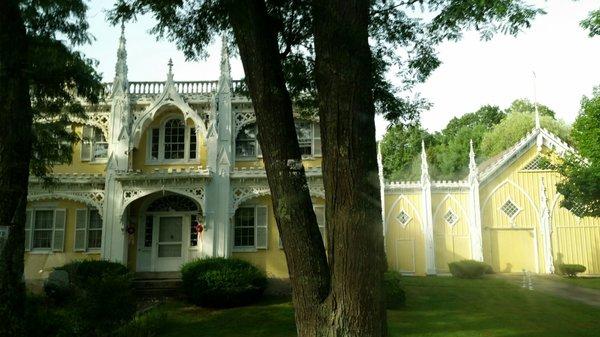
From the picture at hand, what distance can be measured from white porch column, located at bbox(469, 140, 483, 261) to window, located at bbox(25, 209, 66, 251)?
1849 cm

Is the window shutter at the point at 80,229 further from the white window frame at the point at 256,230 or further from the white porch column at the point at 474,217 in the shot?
the white porch column at the point at 474,217

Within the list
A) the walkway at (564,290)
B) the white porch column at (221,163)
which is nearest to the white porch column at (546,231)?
the walkway at (564,290)

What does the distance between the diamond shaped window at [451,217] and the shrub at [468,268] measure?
2.63 m

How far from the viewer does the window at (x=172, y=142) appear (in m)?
22.2

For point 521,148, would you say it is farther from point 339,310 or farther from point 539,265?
point 339,310

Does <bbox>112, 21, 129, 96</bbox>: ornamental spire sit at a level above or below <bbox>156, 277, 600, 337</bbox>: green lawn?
above

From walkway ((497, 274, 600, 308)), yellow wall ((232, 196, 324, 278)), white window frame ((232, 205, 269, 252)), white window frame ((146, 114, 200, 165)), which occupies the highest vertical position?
white window frame ((146, 114, 200, 165))

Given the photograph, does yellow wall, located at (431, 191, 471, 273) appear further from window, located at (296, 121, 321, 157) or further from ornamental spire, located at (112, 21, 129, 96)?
ornamental spire, located at (112, 21, 129, 96)

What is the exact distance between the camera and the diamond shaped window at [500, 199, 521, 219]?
2691 centimetres

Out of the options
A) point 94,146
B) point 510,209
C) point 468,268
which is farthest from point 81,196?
point 510,209

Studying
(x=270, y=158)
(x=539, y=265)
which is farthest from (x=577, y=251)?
(x=270, y=158)

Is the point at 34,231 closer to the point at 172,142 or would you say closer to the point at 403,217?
the point at 172,142

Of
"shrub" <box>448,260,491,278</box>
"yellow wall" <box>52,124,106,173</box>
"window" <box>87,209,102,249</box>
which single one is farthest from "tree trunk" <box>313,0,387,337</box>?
"shrub" <box>448,260,491,278</box>

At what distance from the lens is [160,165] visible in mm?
22062
